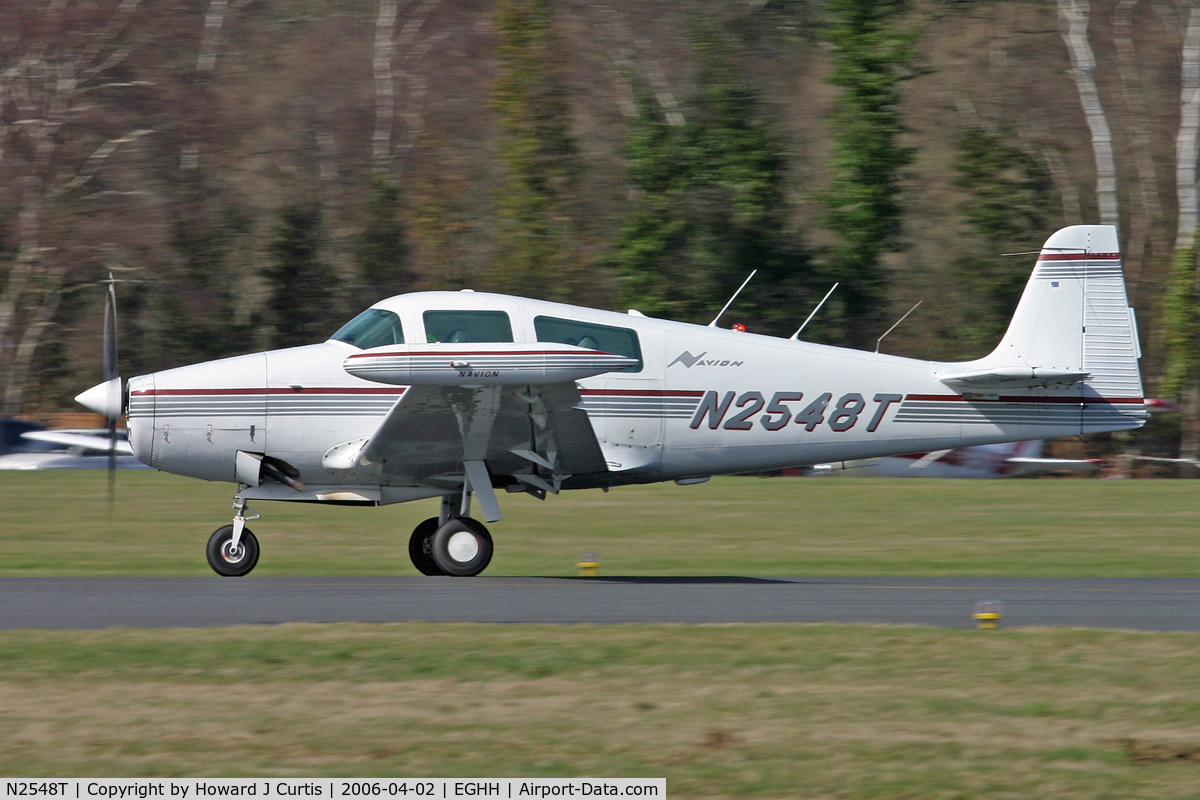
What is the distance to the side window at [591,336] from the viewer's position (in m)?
10.2

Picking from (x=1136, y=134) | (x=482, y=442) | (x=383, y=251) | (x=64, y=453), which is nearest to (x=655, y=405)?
(x=482, y=442)

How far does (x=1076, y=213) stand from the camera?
29391 millimetres

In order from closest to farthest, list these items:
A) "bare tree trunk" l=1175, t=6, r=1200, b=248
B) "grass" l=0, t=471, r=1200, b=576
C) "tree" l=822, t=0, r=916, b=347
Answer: "grass" l=0, t=471, r=1200, b=576 < "bare tree trunk" l=1175, t=6, r=1200, b=248 < "tree" l=822, t=0, r=916, b=347

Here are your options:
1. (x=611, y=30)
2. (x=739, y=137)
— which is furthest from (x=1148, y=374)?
(x=611, y=30)

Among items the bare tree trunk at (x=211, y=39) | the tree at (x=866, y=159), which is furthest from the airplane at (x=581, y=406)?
the bare tree trunk at (x=211, y=39)

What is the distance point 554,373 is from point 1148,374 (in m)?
21.5

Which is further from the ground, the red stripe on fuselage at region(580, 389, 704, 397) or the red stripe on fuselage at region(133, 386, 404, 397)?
the red stripe on fuselage at region(133, 386, 404, 397)

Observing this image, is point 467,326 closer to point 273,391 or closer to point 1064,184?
point 273,391

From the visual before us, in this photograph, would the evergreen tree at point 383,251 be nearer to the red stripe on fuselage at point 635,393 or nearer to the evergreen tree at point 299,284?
the evergreen tree at point 299,284

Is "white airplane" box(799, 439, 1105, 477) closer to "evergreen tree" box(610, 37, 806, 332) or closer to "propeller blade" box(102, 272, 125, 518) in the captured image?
"evergreen tree" box(610, 37, 806, 332)

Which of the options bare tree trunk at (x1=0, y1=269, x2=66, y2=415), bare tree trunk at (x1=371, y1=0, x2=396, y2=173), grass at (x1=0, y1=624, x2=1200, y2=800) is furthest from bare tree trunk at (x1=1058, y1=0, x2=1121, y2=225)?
bare tree trunk at (x1=0, y1=269, x2=66, y2=415)

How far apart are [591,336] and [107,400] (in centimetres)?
387

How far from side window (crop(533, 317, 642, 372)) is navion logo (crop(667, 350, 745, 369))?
0.35 metres

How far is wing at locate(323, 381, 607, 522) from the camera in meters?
9.78
